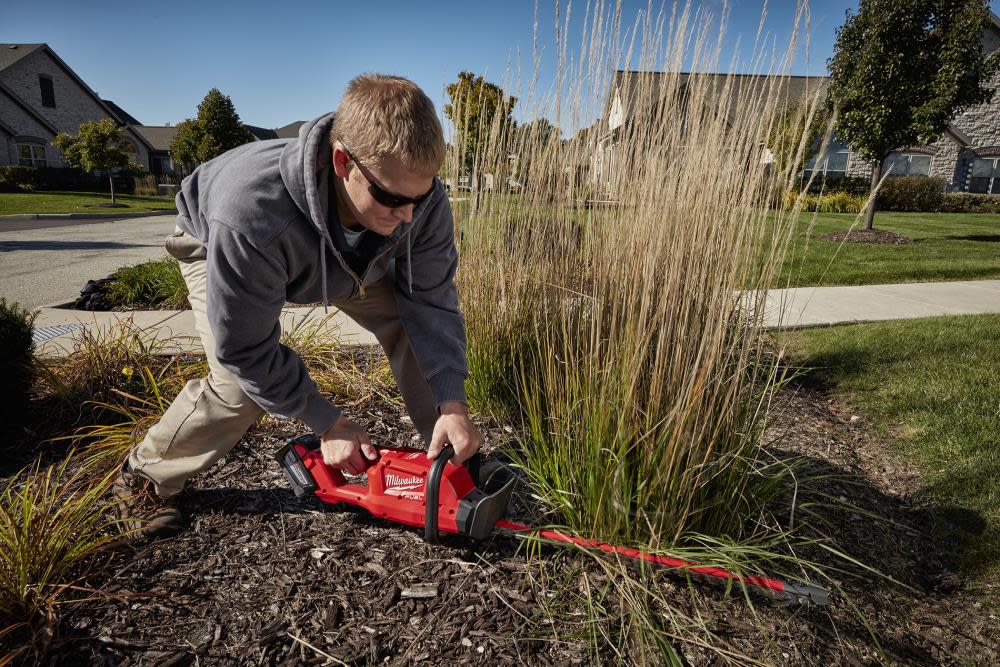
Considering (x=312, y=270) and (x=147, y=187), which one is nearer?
(x=312, y=270)

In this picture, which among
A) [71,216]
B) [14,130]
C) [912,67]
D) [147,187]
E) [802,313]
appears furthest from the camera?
[147,187]

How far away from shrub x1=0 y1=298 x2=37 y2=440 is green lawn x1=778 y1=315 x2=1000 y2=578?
3.38m

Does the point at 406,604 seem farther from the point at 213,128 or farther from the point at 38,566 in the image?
the point at 213,128

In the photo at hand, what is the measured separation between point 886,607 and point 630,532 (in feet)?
2.94

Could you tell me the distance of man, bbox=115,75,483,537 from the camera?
4.94ft

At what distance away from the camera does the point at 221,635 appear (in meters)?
1.62

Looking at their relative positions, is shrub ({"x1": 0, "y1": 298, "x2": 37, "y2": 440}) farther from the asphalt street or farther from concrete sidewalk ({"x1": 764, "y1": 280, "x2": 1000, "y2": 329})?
concrete sidewalk ({"x1": 764, "y1": 280, "x2": 1000, "y2": 329})

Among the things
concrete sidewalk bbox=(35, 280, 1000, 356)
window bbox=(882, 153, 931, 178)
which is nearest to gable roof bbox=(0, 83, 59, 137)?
concrete sidewalk bbox=(35, 280, 1000, 356)

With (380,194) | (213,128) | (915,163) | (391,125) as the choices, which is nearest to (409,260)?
(380,194)

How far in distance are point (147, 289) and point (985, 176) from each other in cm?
3440

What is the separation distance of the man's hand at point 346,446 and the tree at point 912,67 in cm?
1004

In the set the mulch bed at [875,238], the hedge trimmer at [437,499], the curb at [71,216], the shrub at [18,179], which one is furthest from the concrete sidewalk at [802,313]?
the shrub at [18,179]

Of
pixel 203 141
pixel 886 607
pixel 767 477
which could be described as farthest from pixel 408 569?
pixel 203 141

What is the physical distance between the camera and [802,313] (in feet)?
12.1
